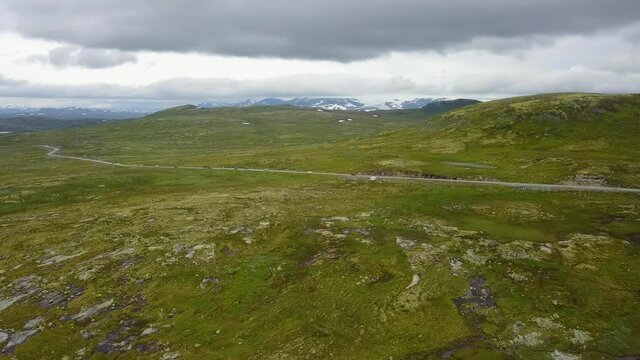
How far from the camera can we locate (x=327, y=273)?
45781 millimetres

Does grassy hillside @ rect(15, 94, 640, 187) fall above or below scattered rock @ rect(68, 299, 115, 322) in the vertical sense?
above

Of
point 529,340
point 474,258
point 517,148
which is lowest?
point 529,340

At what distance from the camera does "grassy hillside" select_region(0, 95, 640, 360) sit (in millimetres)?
33906

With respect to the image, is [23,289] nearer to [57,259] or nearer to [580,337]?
[57,259]

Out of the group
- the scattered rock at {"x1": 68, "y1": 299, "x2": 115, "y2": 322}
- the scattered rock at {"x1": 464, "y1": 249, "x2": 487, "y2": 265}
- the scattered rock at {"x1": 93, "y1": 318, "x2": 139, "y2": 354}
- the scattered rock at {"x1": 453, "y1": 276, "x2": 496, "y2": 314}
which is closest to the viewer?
the scattered rock at {"x1": 93, "y1": 318, "x2": 139, "y2": 354}

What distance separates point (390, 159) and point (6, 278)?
91.5m

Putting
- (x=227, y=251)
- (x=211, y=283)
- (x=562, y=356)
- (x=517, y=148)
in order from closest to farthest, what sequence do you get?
(x=562, y=356)
(x=211, y=283)
(x=227, y=251)
(x=517, y=148)

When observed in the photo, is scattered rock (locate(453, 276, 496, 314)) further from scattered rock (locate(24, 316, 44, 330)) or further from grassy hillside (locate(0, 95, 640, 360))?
scattered rock (locate(24, 316, 44, 330))

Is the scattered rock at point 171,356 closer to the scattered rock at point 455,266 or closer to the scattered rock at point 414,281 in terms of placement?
the scattered rock at point 414,281

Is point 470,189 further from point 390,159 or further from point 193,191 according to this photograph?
point 193,191

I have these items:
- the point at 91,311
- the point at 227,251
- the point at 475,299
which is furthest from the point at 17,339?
the point at 475,299

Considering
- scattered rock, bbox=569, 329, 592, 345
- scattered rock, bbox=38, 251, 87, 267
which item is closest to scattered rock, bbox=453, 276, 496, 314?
scattered rock, bbox=569, 329, 592, 345

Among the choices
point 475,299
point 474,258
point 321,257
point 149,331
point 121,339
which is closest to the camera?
point 121,339

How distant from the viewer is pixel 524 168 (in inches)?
3917
